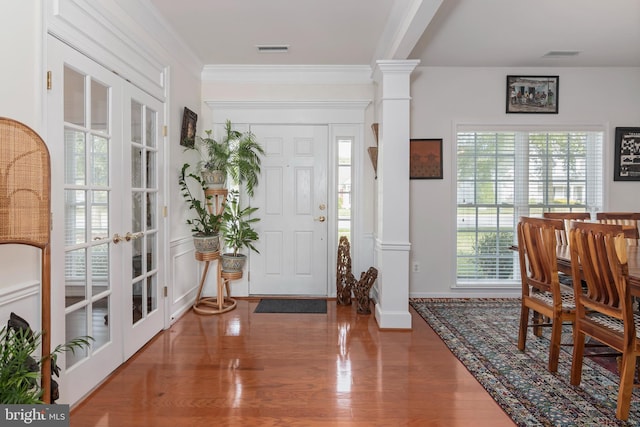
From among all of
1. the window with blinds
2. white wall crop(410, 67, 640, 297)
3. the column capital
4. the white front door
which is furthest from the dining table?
the white front door

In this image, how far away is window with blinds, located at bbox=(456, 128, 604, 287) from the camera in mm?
4348

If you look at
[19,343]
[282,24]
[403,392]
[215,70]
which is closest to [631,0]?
[282,24]

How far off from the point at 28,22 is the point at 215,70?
2613mm

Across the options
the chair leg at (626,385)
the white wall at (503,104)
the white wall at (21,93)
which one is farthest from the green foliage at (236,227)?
the chair leg at (626,385)

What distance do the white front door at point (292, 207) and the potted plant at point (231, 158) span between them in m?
0.15

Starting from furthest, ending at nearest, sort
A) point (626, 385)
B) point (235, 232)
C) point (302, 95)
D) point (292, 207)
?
point (292, 207) → point (302, 95) → point (235, 232) → point (626, 385)

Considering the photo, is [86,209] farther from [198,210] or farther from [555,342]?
[555,342]

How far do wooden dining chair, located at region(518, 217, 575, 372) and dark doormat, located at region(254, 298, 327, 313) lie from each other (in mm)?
1937

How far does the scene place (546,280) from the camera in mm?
Answer: 2623

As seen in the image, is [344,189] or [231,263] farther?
[344,189]

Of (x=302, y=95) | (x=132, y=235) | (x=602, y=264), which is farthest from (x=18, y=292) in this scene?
(x=302, y=95)

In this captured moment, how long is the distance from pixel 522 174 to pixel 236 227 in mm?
3301

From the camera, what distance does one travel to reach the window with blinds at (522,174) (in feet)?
14.3

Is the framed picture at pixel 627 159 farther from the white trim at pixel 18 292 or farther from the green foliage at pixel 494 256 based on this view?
the white trim at pixel 18 292
